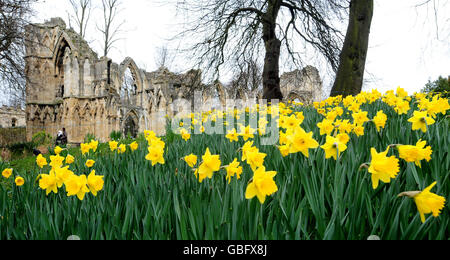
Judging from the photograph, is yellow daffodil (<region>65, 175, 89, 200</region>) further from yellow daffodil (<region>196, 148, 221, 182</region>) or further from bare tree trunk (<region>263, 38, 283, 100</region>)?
bare tree trunk (<region>263, 38, 283, 100</region>)

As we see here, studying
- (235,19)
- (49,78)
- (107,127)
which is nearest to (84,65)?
(49,78)

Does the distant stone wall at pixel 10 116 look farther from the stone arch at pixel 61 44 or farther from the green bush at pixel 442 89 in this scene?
the green bush at pixel 442 89

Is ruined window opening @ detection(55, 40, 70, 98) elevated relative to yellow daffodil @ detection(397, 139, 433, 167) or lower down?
elevated

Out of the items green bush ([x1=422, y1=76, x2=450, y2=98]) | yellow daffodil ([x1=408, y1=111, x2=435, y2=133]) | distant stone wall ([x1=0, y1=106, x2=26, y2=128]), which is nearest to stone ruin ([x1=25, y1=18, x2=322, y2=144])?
green bush ([x1=422, y1=76, x2=450, y2=98])

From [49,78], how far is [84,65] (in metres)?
2.64

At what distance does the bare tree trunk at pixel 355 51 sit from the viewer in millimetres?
6293

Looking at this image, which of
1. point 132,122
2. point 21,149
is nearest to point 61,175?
point 21,149

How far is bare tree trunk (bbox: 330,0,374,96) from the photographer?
6293 millimetres

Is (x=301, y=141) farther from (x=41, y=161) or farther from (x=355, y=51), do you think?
(x=355, y=51)

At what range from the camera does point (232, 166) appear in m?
1.10

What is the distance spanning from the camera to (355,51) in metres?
6.30

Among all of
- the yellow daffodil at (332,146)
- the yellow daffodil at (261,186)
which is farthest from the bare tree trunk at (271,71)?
the yellow daffodil at (261,186)

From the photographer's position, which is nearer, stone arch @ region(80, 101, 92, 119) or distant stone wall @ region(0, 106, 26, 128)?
stone arch @ region(80, 101, 92, 119)
